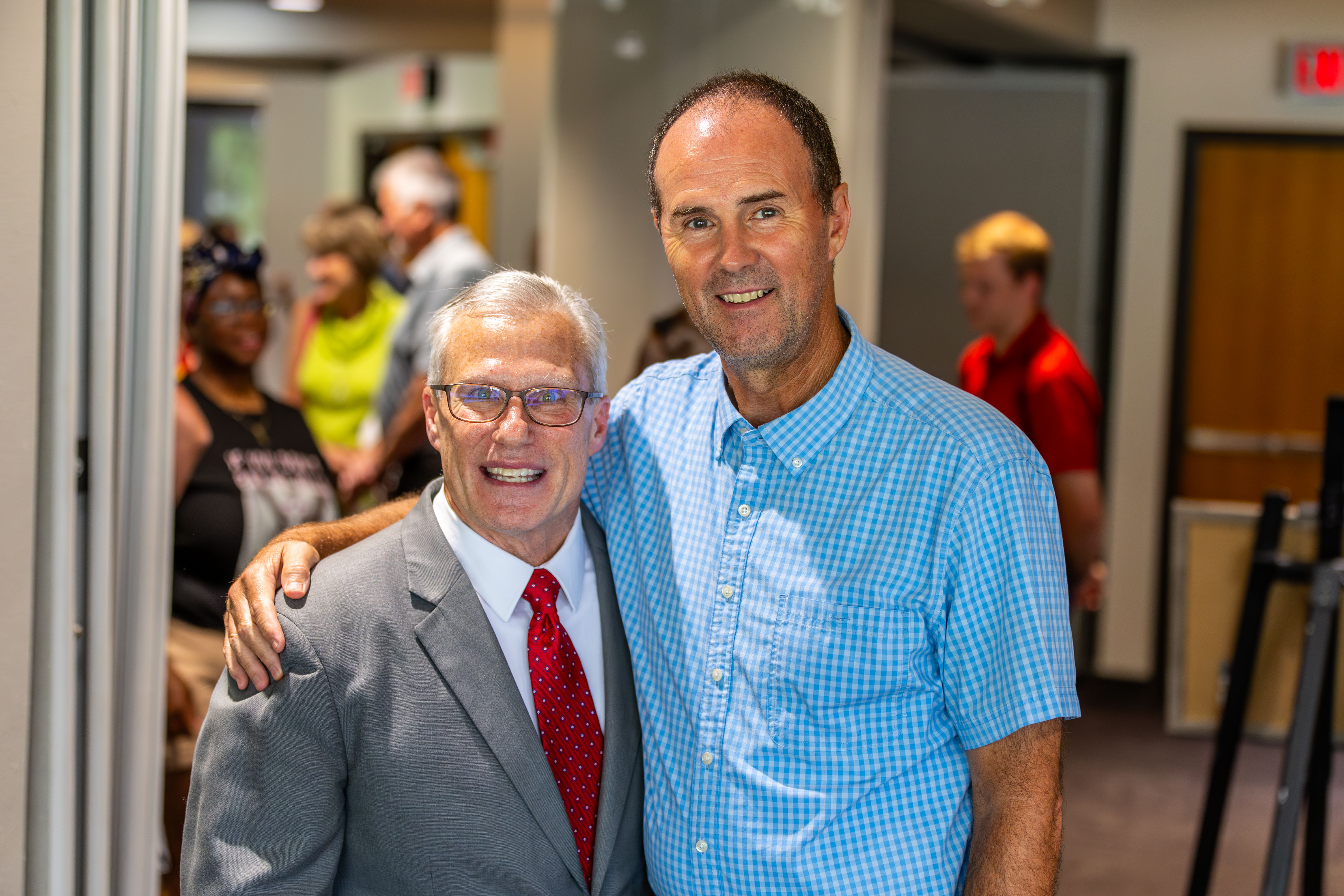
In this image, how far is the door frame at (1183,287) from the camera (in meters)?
5.96

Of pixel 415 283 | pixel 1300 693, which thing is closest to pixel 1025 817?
pixel 1300 693

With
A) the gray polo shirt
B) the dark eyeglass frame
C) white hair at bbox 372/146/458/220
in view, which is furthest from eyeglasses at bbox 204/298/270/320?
white hair at bbox 372/146/458/220

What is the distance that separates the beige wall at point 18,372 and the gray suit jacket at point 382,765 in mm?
268

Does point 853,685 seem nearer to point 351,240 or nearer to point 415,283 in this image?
point 415,283

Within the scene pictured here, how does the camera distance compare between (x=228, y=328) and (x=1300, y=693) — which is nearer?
(x=1300, y=693)

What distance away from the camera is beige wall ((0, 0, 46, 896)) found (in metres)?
1.62

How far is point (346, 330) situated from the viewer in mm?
5160

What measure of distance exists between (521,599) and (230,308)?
204 centimetres

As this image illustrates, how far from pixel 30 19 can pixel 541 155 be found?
4585mm

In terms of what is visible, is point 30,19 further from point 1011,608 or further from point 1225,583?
point 1225,583

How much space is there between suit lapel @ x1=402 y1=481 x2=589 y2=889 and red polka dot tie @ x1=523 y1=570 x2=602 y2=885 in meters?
0.02

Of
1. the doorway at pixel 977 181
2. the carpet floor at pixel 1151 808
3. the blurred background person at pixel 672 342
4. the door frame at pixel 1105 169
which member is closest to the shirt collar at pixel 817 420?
the blurred background person at pixel 672 342

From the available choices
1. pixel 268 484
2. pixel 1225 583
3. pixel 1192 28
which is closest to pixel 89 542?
pixel 268 484

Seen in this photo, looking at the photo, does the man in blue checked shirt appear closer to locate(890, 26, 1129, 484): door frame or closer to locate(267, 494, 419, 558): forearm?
locate(267, 494, 419, 558): forearm
